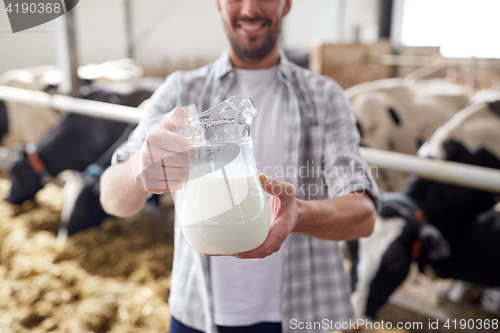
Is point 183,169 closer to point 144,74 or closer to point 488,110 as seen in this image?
point 488,110

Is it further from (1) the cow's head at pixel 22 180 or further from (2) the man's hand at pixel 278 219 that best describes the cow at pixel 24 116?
(2) the man's hand at pixel 278 219

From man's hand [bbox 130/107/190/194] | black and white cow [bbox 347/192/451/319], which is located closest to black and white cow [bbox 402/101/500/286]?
black and white cow [bbox 347/192/451/319]

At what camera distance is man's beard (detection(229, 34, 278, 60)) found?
73 cm

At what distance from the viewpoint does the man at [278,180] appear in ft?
2.44

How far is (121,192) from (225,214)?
9.4 inches

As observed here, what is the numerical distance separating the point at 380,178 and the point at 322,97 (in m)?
1.73

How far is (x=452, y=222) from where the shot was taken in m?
1.89

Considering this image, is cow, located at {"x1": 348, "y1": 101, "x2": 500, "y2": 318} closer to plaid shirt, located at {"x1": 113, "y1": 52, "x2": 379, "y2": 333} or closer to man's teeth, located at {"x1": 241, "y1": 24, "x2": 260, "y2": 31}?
plaid shirt, located at {"x1": 113, "y1": 52, "x2": 379, "y2": 333}

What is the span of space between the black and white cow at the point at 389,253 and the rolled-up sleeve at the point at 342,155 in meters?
0.62

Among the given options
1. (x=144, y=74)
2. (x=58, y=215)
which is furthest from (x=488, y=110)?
(x=144, y=74)

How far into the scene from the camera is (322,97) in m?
0.83

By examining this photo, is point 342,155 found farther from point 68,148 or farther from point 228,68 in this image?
point 68,148

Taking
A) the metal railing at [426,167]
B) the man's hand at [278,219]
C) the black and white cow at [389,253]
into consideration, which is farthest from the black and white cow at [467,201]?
the man's hand at [278,219]

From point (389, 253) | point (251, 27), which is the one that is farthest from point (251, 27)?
point (389, 253)
